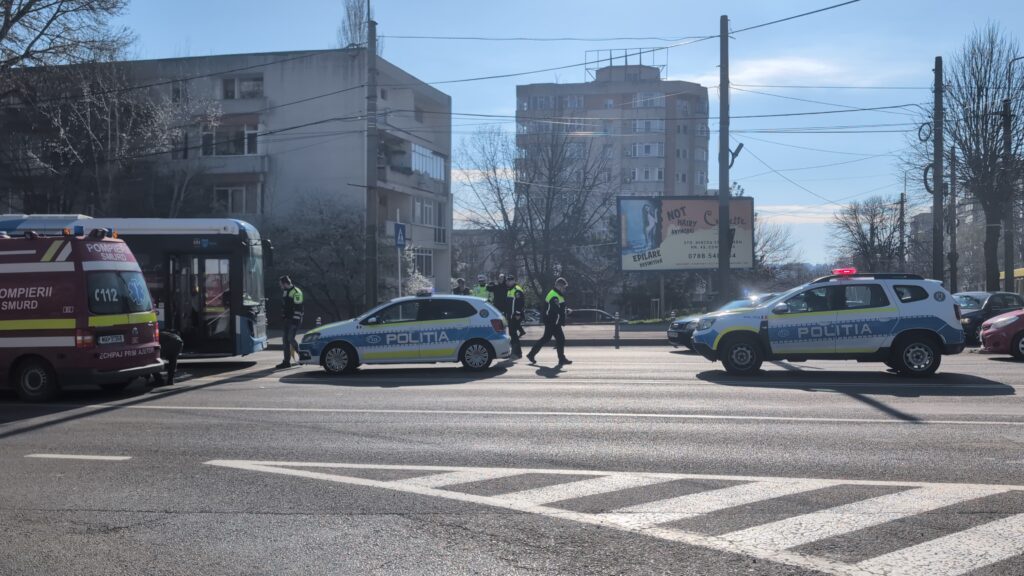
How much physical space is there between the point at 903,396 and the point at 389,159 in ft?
119

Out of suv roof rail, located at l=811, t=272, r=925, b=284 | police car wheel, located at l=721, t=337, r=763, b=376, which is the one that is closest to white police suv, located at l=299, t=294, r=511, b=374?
police car wheel, located at l=721, t=337, r=763, b=376

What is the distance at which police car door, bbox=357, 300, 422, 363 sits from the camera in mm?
16500

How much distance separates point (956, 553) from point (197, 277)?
618 inches

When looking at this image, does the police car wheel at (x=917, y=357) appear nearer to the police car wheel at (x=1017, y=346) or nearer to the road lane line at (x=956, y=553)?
the police car wheel at (x=1017, y=346)

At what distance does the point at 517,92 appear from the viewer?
91000 mm

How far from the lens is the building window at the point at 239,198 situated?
4397cm

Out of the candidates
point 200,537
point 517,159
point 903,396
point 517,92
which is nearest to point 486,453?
point 200,537

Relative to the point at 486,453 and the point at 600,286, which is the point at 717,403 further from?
the point at 600,286

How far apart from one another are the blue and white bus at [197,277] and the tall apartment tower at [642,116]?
6841 cm

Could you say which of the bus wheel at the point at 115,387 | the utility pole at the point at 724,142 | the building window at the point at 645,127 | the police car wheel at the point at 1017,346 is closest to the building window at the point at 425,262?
the utility pole at the point at 724,142

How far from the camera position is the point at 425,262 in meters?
49.7

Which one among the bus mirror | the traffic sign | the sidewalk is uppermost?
the traffic sign

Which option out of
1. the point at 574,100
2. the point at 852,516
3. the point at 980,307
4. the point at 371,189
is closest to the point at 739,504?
the point at 852,516

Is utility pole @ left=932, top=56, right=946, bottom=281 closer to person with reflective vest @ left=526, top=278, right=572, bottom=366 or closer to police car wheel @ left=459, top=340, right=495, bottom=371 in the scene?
person with reflective vest @ left=526, top=278, right=572, bottom=366
